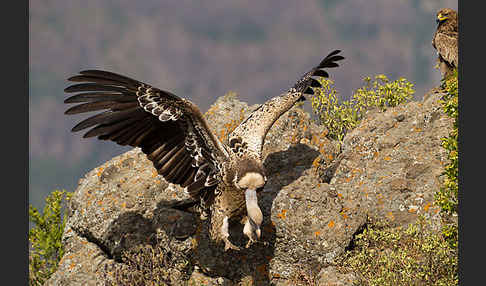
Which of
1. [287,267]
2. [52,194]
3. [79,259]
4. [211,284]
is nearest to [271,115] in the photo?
[287,267]

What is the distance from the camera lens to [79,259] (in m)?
9.99

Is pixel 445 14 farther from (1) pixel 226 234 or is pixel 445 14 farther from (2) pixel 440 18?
(1) pixel 226 234

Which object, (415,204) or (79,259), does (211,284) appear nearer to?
(79,259)

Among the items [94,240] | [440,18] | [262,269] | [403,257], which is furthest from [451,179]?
[94,240]

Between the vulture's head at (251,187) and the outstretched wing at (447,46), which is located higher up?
the outstretched wing at (447,46)

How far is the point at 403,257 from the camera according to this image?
7984 mm

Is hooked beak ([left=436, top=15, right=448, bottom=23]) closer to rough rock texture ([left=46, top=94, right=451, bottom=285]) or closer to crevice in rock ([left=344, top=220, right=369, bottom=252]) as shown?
rough rock texture ([left=46, top=94, right=451, bottom=285])

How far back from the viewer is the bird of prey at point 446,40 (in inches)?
469

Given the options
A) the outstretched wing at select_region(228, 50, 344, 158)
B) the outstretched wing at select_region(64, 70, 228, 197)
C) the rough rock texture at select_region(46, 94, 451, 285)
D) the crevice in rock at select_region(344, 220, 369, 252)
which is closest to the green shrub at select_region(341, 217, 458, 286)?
the crevice in rock at select_region(344, 220, 369, 252)

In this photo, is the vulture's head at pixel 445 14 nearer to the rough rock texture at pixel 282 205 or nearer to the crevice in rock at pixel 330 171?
the rough rock texture at pixel 282 205

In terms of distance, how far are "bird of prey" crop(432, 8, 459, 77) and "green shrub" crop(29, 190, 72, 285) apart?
1039 centimetres

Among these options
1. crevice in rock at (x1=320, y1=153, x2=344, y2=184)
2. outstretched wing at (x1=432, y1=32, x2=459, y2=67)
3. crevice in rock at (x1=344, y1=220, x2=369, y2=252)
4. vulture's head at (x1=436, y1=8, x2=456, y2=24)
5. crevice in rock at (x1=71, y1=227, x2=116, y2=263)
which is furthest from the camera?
vulture's head at (x1=436, y1=8, x2=456, y2=24)

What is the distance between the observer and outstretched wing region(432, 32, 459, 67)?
11844 millimetres

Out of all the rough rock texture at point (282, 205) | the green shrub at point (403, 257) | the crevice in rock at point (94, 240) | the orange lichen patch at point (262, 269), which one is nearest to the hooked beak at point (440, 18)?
the rough rock texture at point (282, 205)
